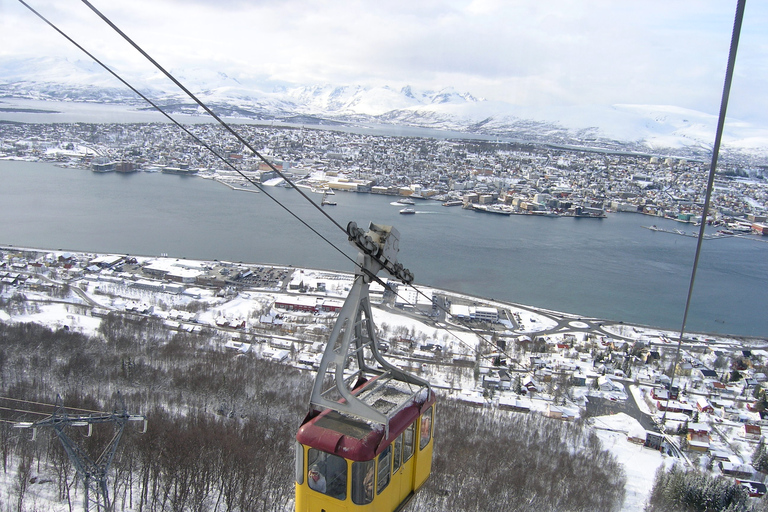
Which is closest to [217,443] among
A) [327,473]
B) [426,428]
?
[426,428]

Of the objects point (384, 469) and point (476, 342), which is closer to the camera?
point (384, 469)

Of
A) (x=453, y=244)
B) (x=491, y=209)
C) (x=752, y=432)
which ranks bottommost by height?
(x=752, y=432)

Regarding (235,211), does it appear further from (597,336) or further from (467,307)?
(597,336)

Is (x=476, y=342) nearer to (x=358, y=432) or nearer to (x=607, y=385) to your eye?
(x=607, y=385)

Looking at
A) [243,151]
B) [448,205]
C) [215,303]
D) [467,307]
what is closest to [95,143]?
[243,151]

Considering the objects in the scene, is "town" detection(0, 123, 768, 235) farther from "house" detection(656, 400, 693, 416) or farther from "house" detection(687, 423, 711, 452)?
"house" detection(687, 423, 711, 452)

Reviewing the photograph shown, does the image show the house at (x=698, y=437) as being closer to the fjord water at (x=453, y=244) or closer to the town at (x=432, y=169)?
the fjord water at (x=453, y=244)

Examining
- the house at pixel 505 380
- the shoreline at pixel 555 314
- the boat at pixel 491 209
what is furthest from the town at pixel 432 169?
the house at pixel 505 380
